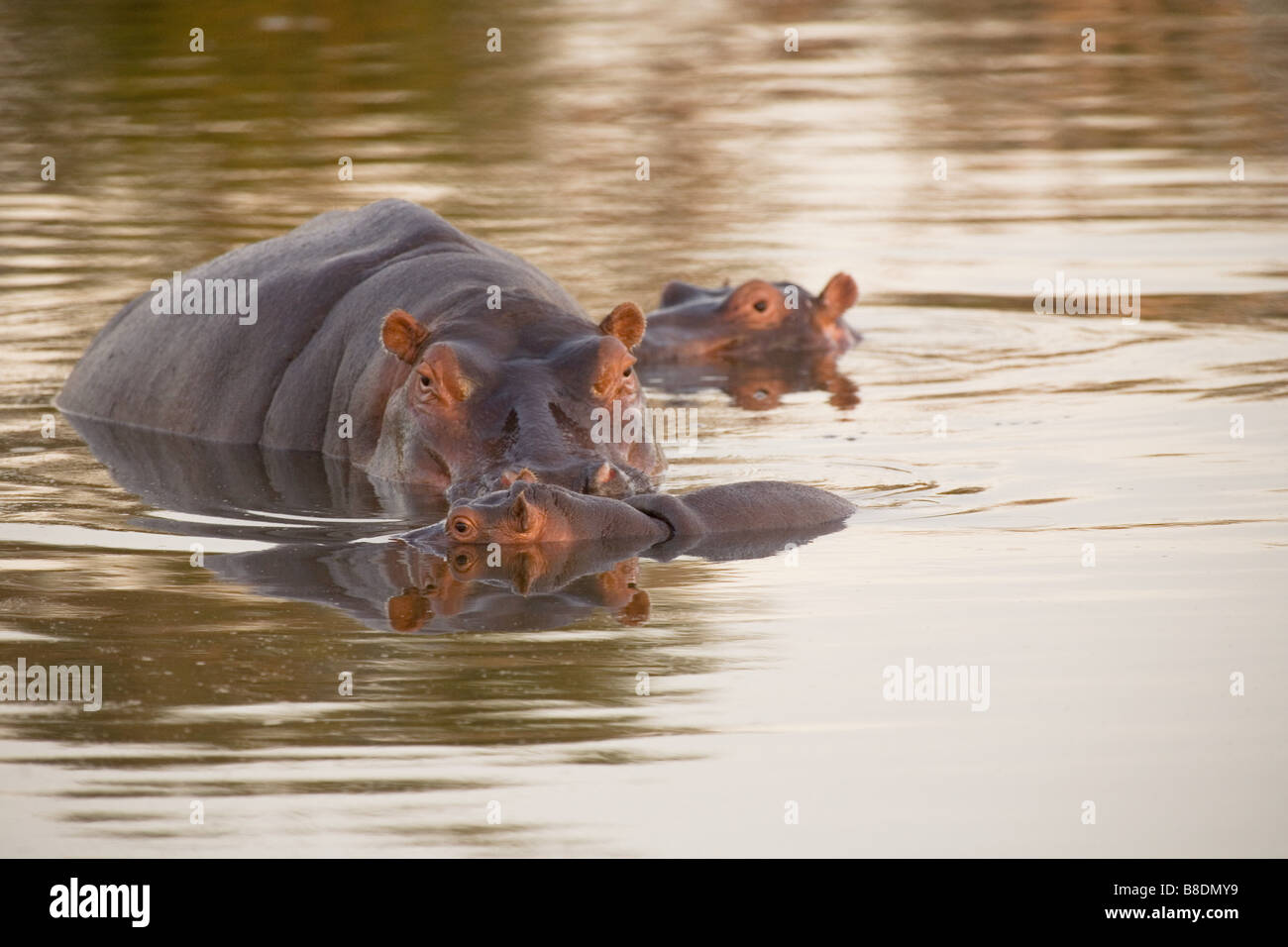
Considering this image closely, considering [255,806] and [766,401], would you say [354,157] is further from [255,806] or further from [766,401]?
[255,806]

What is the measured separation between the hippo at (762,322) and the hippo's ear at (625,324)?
3860mm

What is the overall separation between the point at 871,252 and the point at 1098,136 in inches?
248

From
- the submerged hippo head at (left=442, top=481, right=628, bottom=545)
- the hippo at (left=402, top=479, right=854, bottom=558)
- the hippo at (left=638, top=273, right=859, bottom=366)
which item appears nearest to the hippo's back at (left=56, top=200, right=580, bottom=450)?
the hippo at (left=402, top=479, right=854, bottom=558)

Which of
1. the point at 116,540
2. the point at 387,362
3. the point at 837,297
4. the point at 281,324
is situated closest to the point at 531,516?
the point at 116,540

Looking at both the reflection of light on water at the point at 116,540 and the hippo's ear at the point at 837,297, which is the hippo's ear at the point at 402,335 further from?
the hippo's ear at the point at 837,297

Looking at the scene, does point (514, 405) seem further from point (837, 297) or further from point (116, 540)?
point (837, 297)

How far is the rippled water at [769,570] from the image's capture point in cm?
530

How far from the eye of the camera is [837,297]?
42.7ft

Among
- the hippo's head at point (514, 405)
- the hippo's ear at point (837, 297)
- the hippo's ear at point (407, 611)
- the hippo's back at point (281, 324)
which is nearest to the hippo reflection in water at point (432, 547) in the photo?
the hippo's ear at point (407, 611)

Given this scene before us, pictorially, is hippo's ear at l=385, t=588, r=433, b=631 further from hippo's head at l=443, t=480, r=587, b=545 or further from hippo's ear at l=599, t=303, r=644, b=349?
hippo's ear at l=599, t=303, r=644, b=349

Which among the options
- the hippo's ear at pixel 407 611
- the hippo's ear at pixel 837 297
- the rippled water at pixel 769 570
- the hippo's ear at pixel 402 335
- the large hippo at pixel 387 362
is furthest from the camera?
the hippo's ear at pixel 837 297

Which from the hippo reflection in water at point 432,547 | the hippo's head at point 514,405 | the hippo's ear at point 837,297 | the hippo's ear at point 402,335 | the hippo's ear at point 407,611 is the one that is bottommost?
the hippo's ear at point 407,611

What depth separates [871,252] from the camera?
15.7m

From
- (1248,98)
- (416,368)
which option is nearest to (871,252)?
(416,368)
